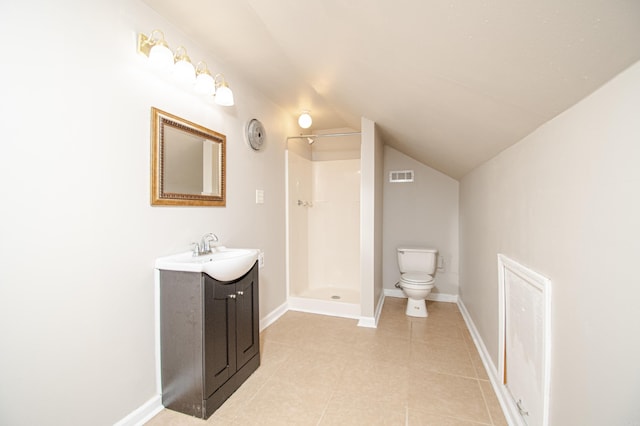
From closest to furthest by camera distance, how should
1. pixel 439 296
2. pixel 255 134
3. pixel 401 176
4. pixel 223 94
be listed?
pixel 223 94, pixel 255 134, pixel 439 296, pixel 401 176

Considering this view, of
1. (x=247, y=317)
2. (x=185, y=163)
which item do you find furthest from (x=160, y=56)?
(x=247, y=317)

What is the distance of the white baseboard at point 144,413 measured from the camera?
4.57 feet

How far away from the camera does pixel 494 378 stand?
1742mm

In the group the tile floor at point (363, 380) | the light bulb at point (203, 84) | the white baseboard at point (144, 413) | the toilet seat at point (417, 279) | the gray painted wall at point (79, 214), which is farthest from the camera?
the toilet seat at point (417, 279)

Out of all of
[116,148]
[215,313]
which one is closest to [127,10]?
[116,148]

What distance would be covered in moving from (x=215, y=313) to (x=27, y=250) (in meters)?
0.87

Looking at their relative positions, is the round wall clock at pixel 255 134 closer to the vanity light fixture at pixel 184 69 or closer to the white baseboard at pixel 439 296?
the vanity light fixture at pixel 184 69

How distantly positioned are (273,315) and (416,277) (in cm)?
164

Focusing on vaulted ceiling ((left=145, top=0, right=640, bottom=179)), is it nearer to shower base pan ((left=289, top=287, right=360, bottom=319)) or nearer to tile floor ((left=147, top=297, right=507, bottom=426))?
tile floor ((left=147, top=297, right=507, bottom=426))

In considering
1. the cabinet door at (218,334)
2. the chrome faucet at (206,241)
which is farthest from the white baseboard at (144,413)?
the chrome faucet at (206,241)

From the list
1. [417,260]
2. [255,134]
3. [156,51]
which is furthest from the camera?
[417,260]

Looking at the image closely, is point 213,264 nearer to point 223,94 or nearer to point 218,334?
point 218,334

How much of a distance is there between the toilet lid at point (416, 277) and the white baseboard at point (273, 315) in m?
1.41

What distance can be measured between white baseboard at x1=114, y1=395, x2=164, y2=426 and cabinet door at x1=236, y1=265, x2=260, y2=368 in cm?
48
